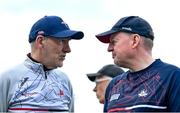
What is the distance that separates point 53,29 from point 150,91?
1943 millimetres

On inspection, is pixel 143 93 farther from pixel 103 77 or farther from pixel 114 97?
pixel 103 77

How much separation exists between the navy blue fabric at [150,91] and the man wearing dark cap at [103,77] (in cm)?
221

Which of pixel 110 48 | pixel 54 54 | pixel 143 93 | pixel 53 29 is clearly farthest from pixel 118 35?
pixel 53 29

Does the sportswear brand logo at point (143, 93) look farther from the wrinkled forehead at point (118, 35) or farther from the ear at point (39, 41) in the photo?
the ear at point (39, 41)

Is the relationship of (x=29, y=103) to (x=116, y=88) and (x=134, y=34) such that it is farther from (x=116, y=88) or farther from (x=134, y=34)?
(x=134, y=34)

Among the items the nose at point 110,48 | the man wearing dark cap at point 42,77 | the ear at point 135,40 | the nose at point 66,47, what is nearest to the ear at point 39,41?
the man wearing dark cap at point 42,77

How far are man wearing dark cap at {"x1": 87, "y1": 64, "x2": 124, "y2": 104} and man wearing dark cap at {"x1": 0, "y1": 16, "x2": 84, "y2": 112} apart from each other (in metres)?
1.29

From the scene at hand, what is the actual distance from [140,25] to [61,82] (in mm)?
1391

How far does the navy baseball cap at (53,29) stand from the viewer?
660 centimetres

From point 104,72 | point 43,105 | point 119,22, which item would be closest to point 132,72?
point 119,22

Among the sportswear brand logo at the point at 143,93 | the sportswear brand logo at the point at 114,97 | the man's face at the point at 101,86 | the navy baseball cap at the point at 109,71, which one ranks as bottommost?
the man's face at the point at 101,86

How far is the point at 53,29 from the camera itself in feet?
22.0

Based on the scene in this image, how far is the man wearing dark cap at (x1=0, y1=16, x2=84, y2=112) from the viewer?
20.1ft

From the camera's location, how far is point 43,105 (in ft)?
20.2
